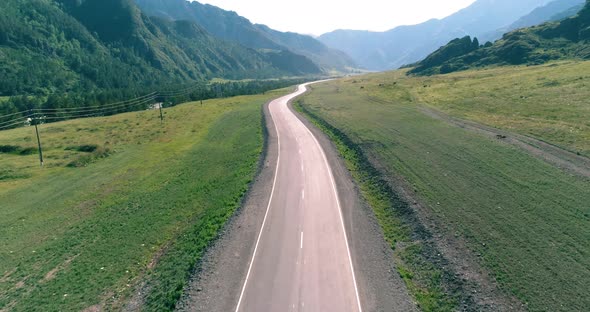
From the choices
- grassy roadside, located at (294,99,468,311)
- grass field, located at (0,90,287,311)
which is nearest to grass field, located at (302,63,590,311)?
grassy roadside, located at (294,99,468,311)

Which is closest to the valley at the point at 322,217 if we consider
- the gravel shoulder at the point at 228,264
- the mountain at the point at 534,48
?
the gravel shoulder at the point at 228,264

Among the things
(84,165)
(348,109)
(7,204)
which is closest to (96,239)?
(7,204)

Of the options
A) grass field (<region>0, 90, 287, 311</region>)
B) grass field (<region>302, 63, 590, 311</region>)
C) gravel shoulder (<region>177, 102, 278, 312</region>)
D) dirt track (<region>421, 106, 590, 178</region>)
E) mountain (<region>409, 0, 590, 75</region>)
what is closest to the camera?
grass field (<region>302, 63, 590, 311</region>)

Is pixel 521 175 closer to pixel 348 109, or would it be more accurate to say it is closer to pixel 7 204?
pixel 348 109

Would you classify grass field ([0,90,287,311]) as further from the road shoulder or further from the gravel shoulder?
the road shoulder

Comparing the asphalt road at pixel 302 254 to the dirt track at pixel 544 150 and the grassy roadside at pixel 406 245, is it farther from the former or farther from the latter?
the dirt track at pixel 544 150

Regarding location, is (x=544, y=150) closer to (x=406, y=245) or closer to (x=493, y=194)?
(x=493, y=194)
